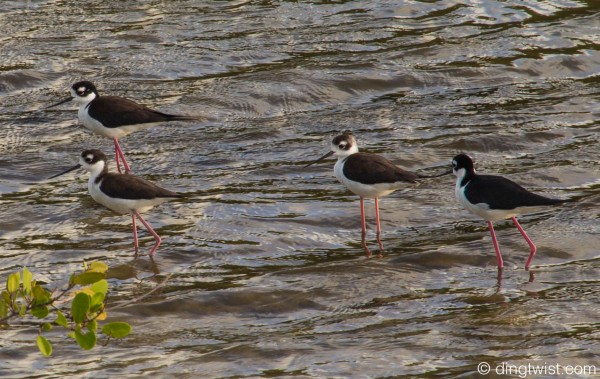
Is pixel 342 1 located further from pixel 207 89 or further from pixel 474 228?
pixel 474 228

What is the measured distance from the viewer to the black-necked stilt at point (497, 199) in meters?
10.0

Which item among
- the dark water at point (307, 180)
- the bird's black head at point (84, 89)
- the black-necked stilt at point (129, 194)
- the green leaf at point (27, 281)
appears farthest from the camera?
the bird's black head at point (84, 89)

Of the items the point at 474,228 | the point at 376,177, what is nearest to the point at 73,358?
the point at 376,177

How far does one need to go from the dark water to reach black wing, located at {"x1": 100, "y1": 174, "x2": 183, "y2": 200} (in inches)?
19.6

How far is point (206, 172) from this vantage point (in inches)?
513

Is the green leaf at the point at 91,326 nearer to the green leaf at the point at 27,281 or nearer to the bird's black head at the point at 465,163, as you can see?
the green leaf at the point at 27,281

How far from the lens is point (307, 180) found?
1274 centimetres

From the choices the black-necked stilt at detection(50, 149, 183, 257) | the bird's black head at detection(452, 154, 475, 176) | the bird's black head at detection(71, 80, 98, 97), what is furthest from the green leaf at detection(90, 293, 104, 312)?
the bird's black head at detection(71, 80, 98, 97)

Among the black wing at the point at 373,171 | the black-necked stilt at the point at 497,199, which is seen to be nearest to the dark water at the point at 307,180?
the black-necked stilt at the point at 497,199

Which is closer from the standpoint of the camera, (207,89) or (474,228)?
(474,228)

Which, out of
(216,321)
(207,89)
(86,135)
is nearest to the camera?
(216,321)

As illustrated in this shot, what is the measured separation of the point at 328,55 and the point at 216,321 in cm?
859

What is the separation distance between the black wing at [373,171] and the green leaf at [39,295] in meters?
6.44

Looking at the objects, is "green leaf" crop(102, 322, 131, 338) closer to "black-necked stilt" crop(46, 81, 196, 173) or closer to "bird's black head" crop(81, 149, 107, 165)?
"bird's black head" crop(81, 149, 107, 165)
